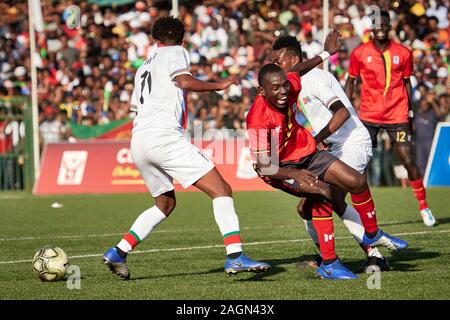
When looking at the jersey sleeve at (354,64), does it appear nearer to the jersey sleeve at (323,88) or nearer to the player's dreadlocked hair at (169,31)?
the jersey sleeve at (323,88)

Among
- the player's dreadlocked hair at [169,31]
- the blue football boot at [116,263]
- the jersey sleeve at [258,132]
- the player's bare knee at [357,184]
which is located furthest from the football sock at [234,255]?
the player's dreadlocked hair at [169,31]

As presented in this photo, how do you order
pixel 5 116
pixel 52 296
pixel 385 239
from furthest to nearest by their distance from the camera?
1. pixel 5 116
2. pixel 385 239
3. pixel 52 296

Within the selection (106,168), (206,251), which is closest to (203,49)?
(106,168)

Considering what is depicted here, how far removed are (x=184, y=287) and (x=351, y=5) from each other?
17.1 metres

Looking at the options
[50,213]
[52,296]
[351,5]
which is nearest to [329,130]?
[52,296]

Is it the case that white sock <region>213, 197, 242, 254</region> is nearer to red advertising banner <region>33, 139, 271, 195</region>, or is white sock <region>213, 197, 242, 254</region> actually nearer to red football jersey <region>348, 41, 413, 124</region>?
Result: red football jersey <region>348, 41, 413, 124</region>

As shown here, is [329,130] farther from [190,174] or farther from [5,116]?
[5,116]

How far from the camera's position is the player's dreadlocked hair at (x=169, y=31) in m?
9.25

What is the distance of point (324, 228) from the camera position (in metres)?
8.92

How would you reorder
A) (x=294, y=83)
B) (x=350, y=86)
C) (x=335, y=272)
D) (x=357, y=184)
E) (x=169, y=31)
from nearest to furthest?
(x=335, y=272), (x=357, y=184), (x=294, y=83), (x=169, y=31), (x=350, y=86)

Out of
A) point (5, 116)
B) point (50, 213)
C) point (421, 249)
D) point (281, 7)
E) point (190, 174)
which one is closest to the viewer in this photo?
point (190, 174)

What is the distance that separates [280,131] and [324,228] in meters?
0.97

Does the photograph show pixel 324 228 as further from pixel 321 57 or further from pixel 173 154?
pixel 321 57

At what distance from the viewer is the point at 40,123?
25.4m
